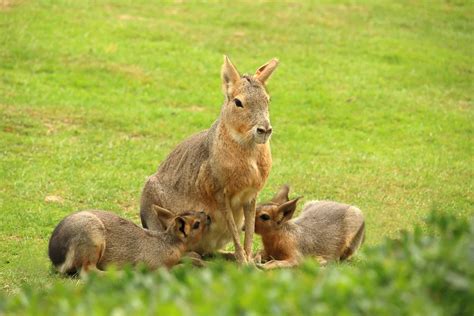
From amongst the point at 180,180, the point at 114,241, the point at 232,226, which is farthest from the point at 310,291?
the point at 180,180

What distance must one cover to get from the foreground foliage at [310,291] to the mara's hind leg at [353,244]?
5.28 meters

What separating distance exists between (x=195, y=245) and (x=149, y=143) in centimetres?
577

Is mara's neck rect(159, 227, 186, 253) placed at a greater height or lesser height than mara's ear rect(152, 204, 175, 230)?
lesser

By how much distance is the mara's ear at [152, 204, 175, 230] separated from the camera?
10.4 metres

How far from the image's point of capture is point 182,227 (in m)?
10.2

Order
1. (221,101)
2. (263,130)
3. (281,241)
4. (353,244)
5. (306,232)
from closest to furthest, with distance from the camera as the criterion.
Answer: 1. (263,130)
2. (281,241)
3. (306,232)
4. (353,244)
5. (221,101)

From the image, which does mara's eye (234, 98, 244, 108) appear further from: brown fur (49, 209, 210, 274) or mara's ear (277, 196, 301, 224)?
mara's ear (277, 196, 301, 224)

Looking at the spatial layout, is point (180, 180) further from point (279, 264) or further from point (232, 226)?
point (279, 264)

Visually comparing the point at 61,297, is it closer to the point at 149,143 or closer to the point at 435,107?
the point at 149,143

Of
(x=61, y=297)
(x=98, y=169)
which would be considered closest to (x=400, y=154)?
(x=98, y=169)

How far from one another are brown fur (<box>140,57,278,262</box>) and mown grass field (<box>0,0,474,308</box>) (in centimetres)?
156

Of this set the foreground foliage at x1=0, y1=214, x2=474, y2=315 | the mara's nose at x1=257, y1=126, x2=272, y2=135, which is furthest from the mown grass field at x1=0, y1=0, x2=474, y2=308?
the foreground foliage at x1=0, y1=214, x2=474, y2=315

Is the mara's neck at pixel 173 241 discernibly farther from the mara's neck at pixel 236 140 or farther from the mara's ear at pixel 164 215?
the mara's neck at pixel 236 140

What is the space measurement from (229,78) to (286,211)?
1.56m
